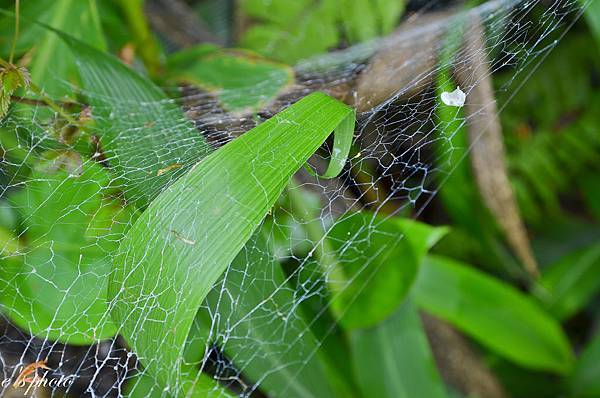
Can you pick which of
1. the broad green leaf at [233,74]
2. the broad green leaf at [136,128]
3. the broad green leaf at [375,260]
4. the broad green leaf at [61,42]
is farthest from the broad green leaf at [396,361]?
the broad green leaf at [61,42]

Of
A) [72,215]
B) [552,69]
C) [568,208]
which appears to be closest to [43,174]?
[72,215]

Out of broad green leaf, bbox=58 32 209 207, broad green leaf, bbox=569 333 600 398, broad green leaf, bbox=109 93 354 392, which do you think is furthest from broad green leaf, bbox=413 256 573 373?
broad green leaf, bbox=109 93 354 392

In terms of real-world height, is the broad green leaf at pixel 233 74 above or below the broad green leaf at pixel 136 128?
above

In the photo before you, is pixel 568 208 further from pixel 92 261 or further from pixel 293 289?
pixel 92 261

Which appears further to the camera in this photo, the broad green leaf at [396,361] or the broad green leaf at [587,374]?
the broad green leaf at [587,374]

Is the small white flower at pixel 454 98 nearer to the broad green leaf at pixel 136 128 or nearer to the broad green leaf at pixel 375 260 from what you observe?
the broad green leaf at pixel 375 260

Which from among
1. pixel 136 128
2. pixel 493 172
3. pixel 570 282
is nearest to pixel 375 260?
pixel 136 128

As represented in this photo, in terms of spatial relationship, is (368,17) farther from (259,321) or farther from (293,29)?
(259,321)
